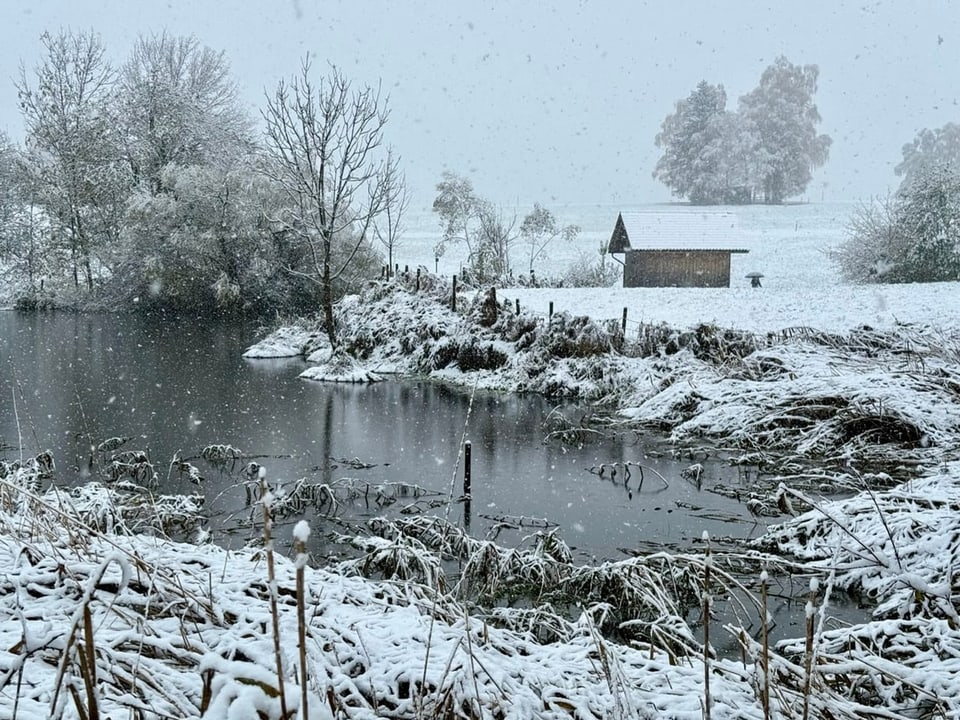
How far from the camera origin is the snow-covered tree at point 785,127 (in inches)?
2549

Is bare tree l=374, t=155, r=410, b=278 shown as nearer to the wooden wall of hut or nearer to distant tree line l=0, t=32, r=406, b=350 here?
distant tree line l=0, t=32, r=406, b=350

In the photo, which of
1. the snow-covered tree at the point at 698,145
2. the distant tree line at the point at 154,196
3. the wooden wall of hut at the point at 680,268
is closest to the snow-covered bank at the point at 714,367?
the distant tree line at the point at 154,196

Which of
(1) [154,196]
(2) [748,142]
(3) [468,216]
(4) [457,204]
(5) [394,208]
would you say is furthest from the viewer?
(2) [748,142]

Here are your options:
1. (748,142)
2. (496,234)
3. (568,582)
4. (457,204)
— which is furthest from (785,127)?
(568,582)

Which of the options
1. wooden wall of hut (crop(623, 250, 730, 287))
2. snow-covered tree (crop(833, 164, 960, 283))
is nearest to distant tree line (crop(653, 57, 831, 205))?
wooden wall of hut (crop(623, 250, 730, 287))

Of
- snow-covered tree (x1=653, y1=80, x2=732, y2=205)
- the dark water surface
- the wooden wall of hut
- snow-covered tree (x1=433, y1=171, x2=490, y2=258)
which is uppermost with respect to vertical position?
snow-covered tree (x1=653, y1=80, x2=732, y2=205)

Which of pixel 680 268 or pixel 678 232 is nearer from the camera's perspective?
pixel 680 268

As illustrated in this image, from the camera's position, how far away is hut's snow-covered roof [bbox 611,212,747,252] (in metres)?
35.6

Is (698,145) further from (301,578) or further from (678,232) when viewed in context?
(301,578)

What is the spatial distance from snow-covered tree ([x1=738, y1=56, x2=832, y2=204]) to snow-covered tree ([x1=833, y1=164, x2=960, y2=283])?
3285 centimetres

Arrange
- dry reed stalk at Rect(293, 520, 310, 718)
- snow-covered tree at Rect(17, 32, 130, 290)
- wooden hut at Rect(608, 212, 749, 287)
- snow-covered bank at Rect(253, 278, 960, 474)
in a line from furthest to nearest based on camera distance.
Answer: wooden hut at Rect(608, 212, 749, 287)
snow-covered tree at Rect(17, 32, 130, 290)
snow-covered bank at Rect(253, 278, 960, 474)
dry reed stalk at Rect(293, 520, 310, 718)

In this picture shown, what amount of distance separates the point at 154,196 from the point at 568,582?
101 ft

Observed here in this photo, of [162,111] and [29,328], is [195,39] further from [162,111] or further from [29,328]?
[29,328]

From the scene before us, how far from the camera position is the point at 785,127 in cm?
6475
